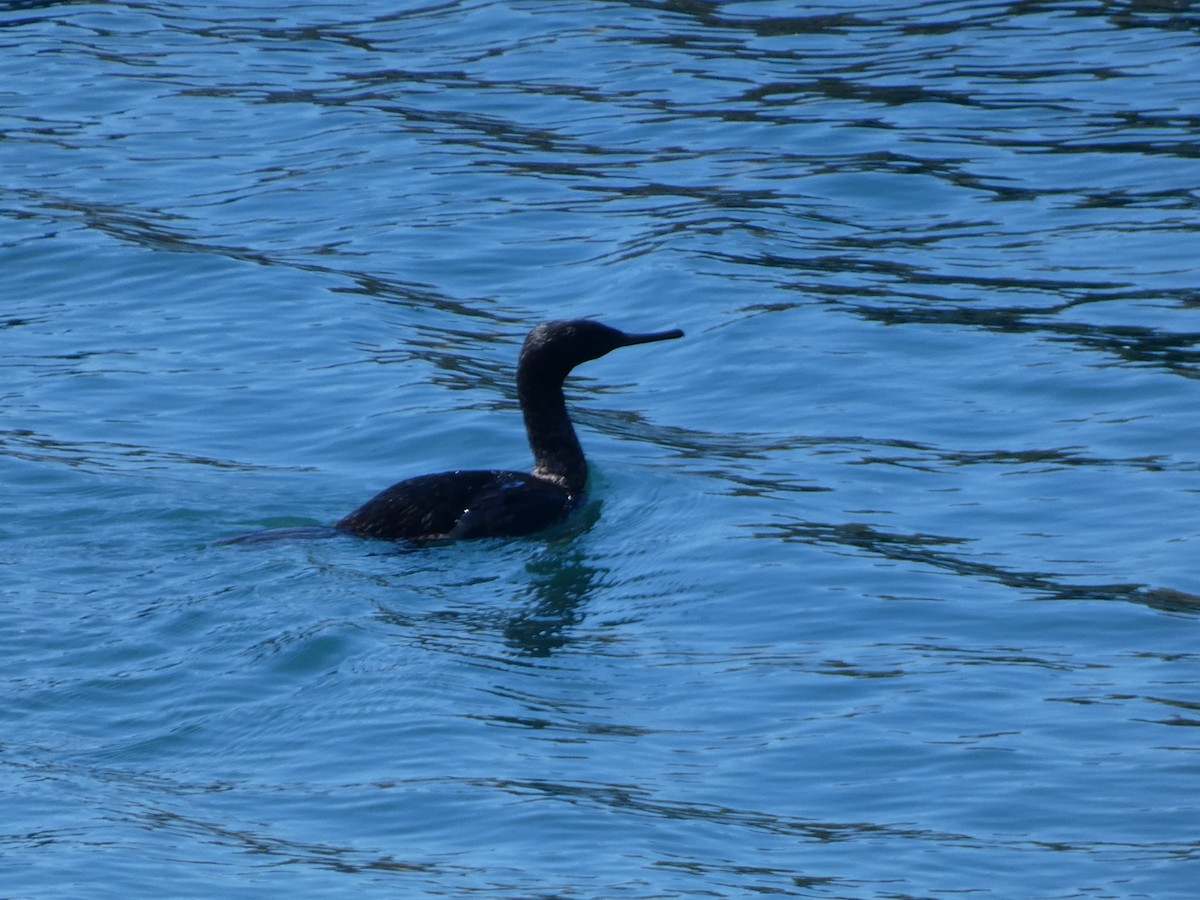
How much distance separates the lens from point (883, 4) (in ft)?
66.0

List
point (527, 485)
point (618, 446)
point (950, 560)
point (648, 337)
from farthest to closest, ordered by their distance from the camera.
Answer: point (618, 446) → point (648, 337) → point (527, 485) → point (950, 560)

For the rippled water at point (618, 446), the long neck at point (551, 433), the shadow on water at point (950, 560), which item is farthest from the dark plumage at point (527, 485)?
the shadow on water at point (950, 560)

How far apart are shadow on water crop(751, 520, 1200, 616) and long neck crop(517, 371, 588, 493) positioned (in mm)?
1107

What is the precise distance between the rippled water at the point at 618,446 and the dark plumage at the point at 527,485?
0.16 metres

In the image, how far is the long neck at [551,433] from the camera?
10578 mm

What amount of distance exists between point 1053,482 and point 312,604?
3.96m

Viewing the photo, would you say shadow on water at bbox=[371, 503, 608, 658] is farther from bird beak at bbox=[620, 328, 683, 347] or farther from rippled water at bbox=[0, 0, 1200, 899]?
bird beak at bbox=[620, 328, 683, 347]

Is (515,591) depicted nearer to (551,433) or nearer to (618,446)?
(551,433)

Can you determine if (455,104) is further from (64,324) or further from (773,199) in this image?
(64,324)

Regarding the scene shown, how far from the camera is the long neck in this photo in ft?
34.7

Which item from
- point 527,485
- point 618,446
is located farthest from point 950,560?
point 618,446

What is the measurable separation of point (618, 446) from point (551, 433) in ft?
3.07

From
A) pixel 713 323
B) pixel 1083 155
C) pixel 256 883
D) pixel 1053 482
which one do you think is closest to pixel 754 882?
pixel 256 883

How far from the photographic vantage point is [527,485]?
10258 millimetres
